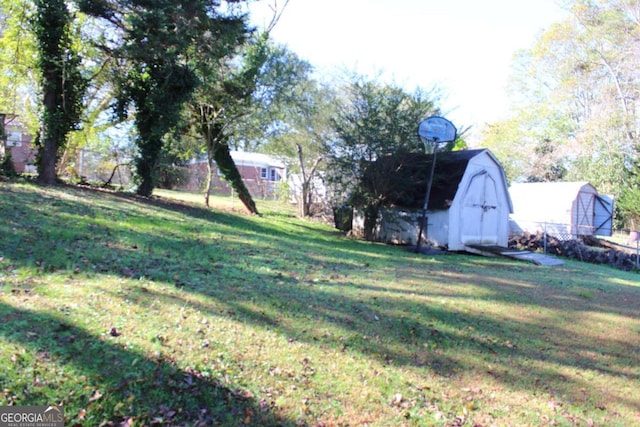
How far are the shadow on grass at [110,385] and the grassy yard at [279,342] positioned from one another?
0.01 meters

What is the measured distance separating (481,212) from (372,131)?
5.55 m

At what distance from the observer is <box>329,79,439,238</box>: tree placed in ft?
47.0

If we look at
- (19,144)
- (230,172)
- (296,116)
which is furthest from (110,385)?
(19,144)

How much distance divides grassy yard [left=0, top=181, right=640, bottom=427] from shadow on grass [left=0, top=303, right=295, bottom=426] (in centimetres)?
1

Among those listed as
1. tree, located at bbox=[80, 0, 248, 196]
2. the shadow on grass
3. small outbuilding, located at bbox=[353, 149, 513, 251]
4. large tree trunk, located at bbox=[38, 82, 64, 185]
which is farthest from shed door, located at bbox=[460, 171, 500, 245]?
large tree trunk, located at bbox=[38, 82, 64, 185]

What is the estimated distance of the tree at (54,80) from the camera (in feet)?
40.9

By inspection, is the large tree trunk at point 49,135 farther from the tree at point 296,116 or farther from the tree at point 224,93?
the tree at point 296,116

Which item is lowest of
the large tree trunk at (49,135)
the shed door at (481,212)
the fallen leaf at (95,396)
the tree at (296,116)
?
the fallen leaf at (95,396)

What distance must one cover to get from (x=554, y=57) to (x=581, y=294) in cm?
3241

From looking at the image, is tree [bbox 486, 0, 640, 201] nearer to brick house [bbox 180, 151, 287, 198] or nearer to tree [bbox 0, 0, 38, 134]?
brick house [bbox 180, 151, 287, 198]

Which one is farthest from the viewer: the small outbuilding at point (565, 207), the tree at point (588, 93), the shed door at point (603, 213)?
the tree at point (588, 93)

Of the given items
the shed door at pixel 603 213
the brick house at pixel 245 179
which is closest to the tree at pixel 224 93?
the brick house at pixel 245 179

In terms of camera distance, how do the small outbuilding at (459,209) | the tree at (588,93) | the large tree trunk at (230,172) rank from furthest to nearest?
the tree at (588,93) < the large tree trunk at (230,172) < the small outbuilding at (459,209)

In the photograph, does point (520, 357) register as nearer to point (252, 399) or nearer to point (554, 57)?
point (252, 399)
